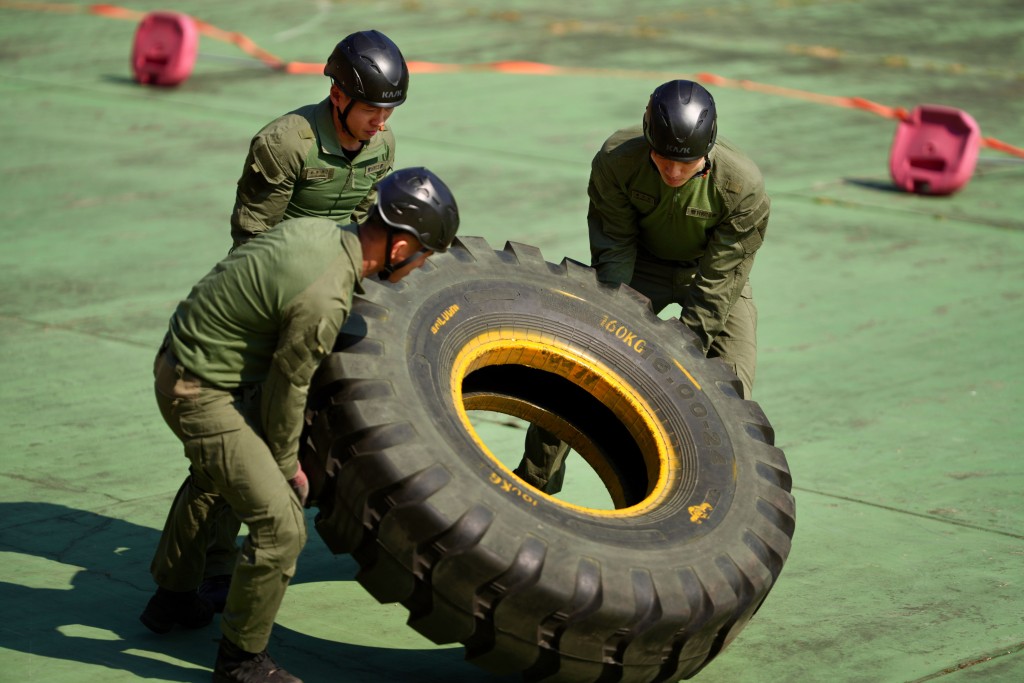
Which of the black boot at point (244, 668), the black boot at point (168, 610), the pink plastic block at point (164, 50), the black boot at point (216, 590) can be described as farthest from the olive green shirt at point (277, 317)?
the pink plastic block at point (164, 50)

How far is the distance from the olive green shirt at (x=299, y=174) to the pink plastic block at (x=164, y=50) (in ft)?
31.5

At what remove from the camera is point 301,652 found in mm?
5254

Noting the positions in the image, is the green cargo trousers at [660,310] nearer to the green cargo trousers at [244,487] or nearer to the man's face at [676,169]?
the man's face at [676,169]

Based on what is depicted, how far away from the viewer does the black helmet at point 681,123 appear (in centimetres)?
569

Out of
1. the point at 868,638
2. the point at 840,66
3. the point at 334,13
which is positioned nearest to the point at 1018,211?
the point at 840,66

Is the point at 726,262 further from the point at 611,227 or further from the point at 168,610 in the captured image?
the point at 168,610

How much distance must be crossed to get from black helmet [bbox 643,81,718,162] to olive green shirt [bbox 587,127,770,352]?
248 mm

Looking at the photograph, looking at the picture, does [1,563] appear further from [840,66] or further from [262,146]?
[840,66]

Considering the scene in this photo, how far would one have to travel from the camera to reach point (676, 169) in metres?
5.84

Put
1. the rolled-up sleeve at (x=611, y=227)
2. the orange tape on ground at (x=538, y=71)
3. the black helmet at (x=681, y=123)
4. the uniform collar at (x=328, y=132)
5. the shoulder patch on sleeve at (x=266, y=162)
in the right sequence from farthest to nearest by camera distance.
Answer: the orange tape on ground at (x=538, y=71), the rolled-up sleeve at (x=611, y=227), the uniform collar at (x=328, y=132), the shoulder patch on sleeve at (x=266, y=162), the black helmet at (x=681, y=123)

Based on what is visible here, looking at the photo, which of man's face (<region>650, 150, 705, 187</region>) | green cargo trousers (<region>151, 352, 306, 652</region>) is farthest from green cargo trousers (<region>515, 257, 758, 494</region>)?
green cargo trousers (<region>151, 352, 306, 652</region>)

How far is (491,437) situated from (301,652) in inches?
96.3

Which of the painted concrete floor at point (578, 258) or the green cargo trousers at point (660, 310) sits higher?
the green cargo trousers at point (660, 310)

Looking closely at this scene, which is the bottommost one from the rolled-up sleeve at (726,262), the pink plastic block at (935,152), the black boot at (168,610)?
the black boot at (168,610)
